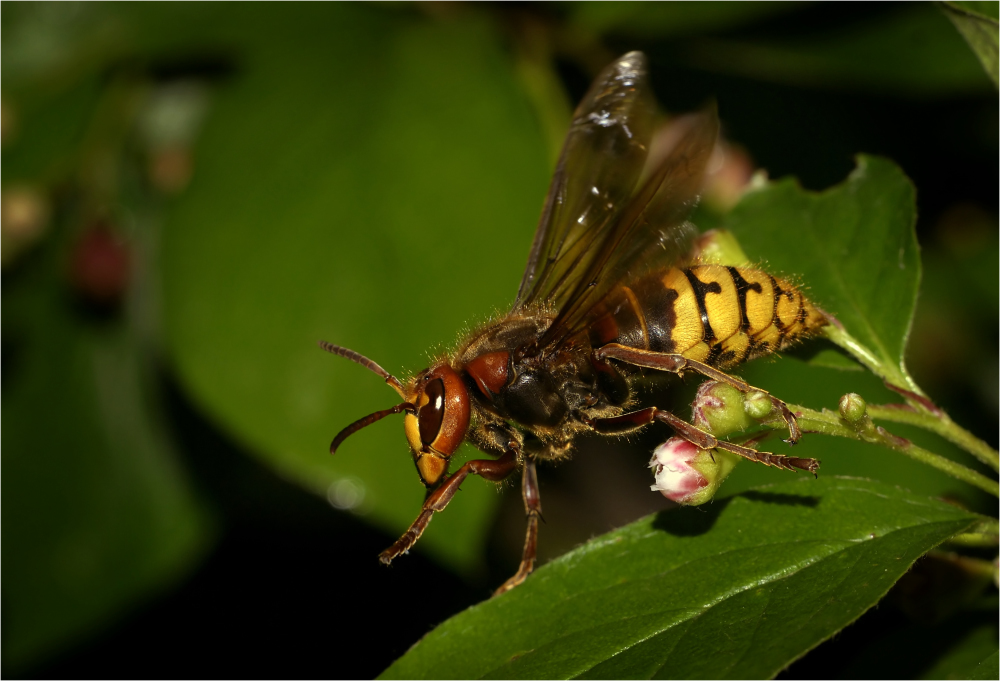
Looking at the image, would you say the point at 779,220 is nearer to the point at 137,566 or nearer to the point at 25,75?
the point at 137,566

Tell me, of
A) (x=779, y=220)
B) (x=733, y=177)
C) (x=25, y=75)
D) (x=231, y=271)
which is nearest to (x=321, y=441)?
(x=231, y=271)

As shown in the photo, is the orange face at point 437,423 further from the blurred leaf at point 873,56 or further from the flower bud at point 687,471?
the blurred leaf at point 873,56

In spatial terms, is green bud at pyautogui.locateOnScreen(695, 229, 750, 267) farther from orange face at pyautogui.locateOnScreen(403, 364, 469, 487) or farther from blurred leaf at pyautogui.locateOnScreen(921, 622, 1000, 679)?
blurred leaf at pyautogui.locateOnScreen(921, 622, 1000, 679)

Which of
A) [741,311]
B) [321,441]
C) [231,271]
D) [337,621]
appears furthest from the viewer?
[337,621]

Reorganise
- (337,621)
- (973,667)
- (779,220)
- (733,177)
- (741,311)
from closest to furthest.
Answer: (973,667)
(741,311)
(779,220)
(733,177)
(337,621)

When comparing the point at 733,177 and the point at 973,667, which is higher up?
the point at 733,177

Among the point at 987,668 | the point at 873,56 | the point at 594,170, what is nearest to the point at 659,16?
the point at 873,56
